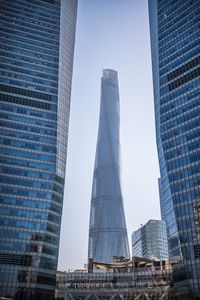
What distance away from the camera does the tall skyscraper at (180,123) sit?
95938 mm

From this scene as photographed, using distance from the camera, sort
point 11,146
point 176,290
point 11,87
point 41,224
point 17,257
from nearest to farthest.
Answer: point 176,290 → point 17,257 → point 41,224 → point 11,146 → point 11,87

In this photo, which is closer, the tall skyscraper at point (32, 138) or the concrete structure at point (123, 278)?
the tall skyscraper at point (32, 138)

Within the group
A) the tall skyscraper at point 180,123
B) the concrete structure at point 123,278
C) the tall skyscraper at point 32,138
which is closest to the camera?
the tall skyscraper at point 180,123

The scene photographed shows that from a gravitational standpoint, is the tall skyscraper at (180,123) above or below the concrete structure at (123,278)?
above

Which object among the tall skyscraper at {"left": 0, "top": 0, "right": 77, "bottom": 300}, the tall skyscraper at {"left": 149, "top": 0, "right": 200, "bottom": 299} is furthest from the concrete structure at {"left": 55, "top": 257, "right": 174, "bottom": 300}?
the tall skyscraper at {"left": 149, "top": 0, "right": 200, "bottom": 299}

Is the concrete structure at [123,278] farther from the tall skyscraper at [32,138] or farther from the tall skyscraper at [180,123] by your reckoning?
the tall skyscraper at [180,123]

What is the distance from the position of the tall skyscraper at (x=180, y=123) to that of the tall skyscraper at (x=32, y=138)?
135ft

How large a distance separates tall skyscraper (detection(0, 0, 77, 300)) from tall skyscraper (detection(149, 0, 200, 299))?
41.3m

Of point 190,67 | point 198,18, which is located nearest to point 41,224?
point 190,67

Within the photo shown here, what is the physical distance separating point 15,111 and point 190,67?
227 ft

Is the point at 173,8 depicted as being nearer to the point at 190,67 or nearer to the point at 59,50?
the point at 190,67

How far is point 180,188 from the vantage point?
338 ft

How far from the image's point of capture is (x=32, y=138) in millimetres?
129500

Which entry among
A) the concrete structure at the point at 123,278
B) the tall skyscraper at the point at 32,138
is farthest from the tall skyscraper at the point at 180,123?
the tall skyscraper at the point at 32,138
